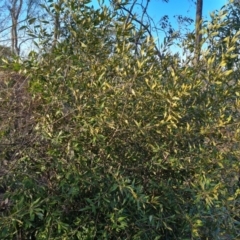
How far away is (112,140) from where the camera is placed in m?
3.48

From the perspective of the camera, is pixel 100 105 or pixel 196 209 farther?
pixel 196 209

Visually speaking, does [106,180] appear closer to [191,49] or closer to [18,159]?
[18,159]

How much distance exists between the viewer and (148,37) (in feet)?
11.7

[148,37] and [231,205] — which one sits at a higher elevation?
[148,37]

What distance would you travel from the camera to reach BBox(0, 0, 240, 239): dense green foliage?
3.35 meters

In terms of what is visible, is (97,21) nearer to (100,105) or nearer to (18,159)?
(100,105)

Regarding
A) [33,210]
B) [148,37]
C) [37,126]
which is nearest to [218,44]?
[148,37]

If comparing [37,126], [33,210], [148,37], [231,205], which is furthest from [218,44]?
[33,210]

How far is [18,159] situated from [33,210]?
457 millimetres

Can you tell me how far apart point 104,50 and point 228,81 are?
992 millimetres

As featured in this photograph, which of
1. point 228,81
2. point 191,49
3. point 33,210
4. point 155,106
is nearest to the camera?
point 33,210

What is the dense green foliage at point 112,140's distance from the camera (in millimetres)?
3350

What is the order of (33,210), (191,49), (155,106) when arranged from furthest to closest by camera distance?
(191,49) → (155,106) → (33,210)

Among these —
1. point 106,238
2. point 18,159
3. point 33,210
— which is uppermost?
point 18,159
